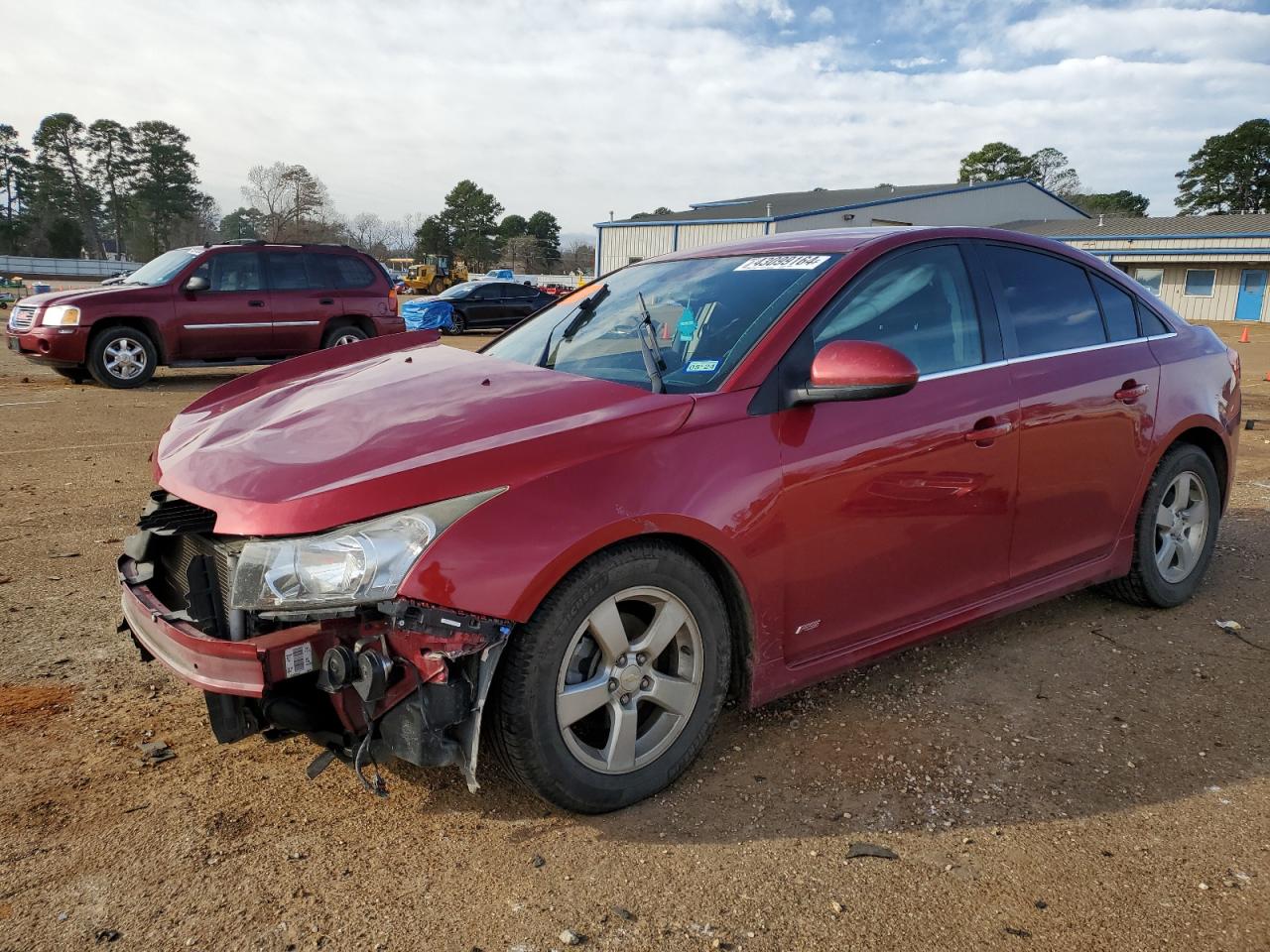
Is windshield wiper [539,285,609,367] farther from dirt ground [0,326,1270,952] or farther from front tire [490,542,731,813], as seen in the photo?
dirt ground [0,326,1270,952]

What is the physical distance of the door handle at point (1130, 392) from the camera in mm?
3865

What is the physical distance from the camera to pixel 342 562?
2.30 meters

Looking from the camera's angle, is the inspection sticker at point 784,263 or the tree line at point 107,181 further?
the tree line at point 107,181

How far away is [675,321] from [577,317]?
59cm

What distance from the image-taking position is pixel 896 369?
2.78 meters

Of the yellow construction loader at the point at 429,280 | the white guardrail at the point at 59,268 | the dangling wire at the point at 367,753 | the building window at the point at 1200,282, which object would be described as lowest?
the dangling wire at the point at 367,753

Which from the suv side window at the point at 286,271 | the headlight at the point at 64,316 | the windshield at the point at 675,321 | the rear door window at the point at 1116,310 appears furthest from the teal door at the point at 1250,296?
the windshield at the point at 675,321

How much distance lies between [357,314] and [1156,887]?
12.0 metres

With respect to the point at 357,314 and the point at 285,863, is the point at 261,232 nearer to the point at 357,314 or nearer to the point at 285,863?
the point at 357,314

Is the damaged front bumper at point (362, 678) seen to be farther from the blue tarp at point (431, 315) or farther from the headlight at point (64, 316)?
the blue tarp at point (431, 315)

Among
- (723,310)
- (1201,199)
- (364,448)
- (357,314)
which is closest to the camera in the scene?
(364,448)

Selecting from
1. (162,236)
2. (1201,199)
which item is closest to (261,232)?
(162,236)

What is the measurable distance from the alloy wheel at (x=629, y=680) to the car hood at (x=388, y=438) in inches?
18.4

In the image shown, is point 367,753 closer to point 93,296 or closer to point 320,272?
point 93,296
